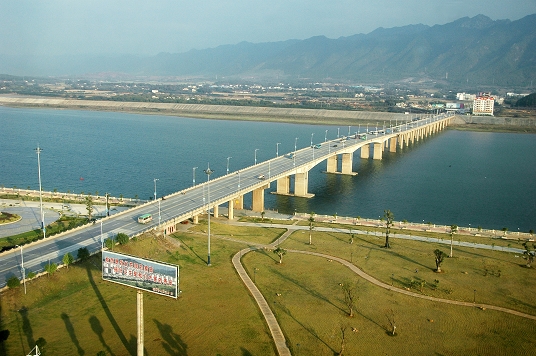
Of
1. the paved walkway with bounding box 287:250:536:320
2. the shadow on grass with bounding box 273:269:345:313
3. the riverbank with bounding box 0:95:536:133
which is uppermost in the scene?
the riverbank with bounding box 0:95:536:133

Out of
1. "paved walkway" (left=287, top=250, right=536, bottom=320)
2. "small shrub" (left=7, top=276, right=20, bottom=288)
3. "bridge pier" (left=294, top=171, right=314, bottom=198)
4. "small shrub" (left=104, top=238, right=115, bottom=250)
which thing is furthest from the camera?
"bridge pier" (left=294, top=171, right=314, bottom=198)

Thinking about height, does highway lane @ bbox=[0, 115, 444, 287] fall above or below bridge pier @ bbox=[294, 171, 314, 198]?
above

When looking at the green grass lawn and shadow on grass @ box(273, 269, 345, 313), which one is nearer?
the green grass lawn

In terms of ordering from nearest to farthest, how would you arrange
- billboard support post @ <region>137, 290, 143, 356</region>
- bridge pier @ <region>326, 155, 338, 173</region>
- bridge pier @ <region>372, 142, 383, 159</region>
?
billboard support post @ <region>137, 290, 143, 356</region> → bridge pier @ <region>326, 155, 338, 173</region> → bridge pier @ <region>372, 142, 383, 159</region>

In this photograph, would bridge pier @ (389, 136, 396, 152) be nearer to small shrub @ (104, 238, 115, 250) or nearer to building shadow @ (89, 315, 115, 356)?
small shrub @ (104, 238, 115, 250)

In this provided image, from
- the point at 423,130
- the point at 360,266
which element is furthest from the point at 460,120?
the point at 360,266

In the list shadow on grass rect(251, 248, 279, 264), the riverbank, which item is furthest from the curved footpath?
the riverbank

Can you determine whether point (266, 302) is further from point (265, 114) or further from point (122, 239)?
point (265, 114)
